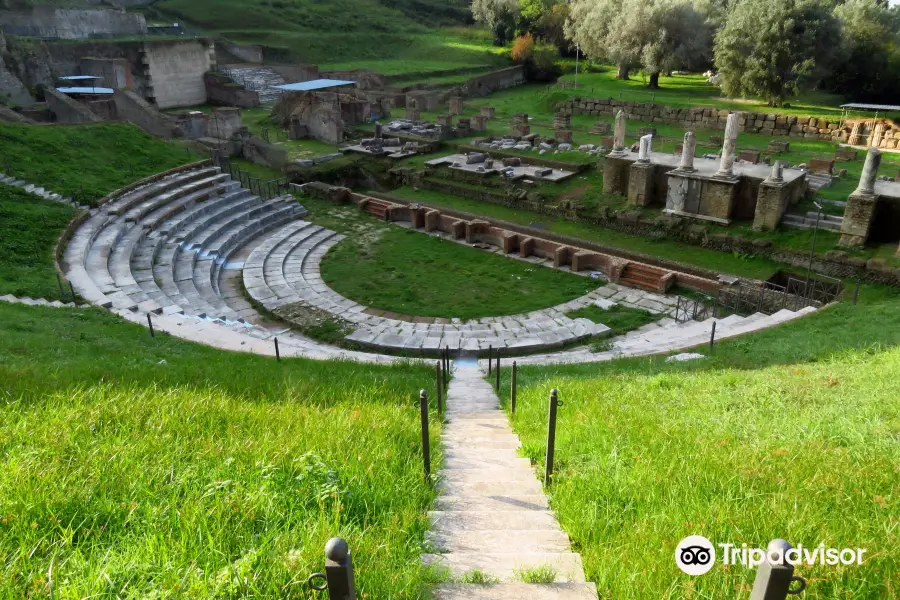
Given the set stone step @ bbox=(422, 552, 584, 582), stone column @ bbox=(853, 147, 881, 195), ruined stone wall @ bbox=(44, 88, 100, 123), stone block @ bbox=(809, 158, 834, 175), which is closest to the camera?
stone step @ bbox=(422, 552, 584, 582)

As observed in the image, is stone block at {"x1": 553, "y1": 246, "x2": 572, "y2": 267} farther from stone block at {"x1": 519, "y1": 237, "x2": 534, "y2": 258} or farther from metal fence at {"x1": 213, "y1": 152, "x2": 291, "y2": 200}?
metal fence at {"x1": 213, "y1": 152, "x2": 291, "y2": 200}

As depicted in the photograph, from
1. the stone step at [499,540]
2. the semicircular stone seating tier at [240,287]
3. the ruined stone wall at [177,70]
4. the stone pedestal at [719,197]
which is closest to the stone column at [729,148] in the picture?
the stone pedestal at [719,197]

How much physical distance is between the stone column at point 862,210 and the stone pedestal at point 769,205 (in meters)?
1.82

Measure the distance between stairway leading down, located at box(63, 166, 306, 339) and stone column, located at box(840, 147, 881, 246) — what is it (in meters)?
16.4

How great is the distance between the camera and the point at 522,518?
13.7ft

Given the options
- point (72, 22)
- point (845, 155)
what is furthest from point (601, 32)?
point (72, 22)

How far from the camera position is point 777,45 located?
104ft

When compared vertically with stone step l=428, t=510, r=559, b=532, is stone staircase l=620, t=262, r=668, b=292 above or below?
below

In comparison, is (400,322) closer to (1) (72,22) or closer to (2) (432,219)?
(2) (432,219)

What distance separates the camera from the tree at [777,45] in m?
31.4

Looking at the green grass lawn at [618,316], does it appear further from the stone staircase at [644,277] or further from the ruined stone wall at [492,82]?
the ruined stone wall at [492,82]

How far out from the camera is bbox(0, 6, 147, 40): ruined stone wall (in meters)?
37.9

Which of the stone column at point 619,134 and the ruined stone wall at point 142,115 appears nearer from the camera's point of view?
the stone column at point 619,134

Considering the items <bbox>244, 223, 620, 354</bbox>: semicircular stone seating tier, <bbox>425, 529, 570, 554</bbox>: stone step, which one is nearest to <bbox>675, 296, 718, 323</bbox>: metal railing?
<bbox>244, 223, 620, 354</bbox>: semicircular stone seating tier
